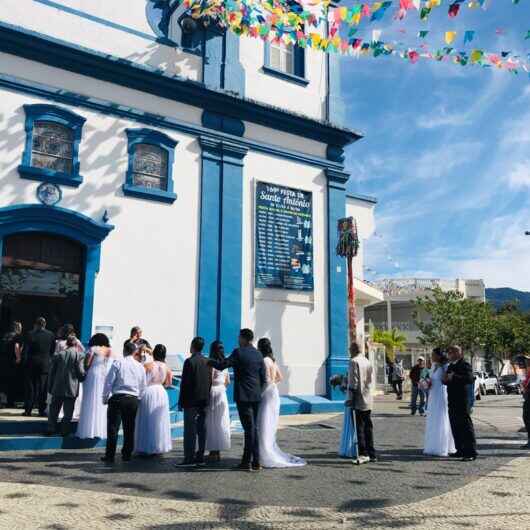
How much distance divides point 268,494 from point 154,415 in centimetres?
282

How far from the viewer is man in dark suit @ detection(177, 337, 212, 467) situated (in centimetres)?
768

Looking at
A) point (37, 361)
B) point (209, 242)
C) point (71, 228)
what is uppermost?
point (209, 242)

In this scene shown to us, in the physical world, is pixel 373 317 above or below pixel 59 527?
above

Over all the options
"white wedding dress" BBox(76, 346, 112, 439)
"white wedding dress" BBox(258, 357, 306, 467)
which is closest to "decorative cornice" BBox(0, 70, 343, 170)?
"white wedding dress" BBox(76, 346, 112, 439)

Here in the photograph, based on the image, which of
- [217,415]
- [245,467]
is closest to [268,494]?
[245,467]

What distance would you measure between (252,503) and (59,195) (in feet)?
28.2

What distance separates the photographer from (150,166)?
1361 cm

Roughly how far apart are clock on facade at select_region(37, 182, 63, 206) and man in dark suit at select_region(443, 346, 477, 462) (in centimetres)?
824

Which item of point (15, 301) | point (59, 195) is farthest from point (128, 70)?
point (15, 301)

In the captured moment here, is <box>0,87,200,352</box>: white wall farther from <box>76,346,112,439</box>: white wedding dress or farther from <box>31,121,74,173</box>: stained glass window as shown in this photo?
<box>76,346,112,439</box>: white wedding dress

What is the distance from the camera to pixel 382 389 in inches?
1111

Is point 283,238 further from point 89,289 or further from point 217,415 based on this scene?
point 217,415

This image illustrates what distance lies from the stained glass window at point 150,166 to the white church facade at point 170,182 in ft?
0.11

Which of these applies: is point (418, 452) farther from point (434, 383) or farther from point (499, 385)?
point (499, 385)
